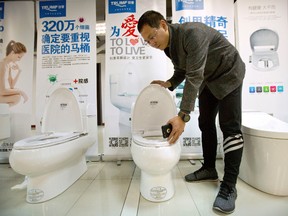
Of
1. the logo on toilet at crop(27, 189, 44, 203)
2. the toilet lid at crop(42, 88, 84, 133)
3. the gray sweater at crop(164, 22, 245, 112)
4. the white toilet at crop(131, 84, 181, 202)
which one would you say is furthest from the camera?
the toilet lid at crop(42, 88, 84, 133)

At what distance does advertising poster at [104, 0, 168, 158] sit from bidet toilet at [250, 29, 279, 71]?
3.16 feet

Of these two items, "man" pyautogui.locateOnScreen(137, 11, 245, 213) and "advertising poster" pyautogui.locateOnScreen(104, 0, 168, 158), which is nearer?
"man" pyautogui.locateOnScreen(137, 11, 245, 213)

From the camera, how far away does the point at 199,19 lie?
1.94 m

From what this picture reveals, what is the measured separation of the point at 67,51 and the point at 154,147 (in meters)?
1.54

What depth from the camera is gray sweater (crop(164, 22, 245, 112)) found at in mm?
957

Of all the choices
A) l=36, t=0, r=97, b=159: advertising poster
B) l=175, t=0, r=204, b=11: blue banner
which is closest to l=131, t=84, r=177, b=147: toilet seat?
l=36, t=0, r=97, b=159: advertising poster

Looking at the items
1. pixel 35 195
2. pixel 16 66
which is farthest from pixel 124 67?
pixel 35 195

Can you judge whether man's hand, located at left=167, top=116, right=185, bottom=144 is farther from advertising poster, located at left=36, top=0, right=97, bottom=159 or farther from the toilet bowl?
advertising poster, located at left=36, top=0, right=97, bottom=159

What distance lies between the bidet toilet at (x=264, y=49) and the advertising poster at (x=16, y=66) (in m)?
2.47

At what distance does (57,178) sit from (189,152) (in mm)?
1295

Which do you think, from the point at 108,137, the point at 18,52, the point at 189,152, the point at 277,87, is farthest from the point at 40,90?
the point at 277,87

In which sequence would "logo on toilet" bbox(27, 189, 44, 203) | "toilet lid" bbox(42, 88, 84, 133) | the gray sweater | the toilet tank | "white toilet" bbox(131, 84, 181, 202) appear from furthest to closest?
1. the toilet tank
2. "toilet lid" bbox(42, 88, 84, 133)
3. "logo on toilet" bbox(27, 189, 44, 203)
4. "white toilet" bbox(131, 84, 181, 202)
5. the gray sweater

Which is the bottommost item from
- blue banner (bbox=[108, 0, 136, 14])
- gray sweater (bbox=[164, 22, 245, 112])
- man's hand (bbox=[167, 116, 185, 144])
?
man's hand (bbox=[167, 116, 185, 144])

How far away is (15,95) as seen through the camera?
2010 millimetres
